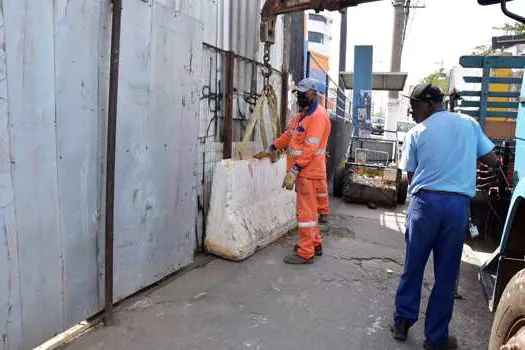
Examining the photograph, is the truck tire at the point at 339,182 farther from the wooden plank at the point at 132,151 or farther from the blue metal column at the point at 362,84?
the wooden plank at the point at 132,151

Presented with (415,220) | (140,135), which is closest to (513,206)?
(415,220)

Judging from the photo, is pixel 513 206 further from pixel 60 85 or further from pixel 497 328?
pixel 60 85

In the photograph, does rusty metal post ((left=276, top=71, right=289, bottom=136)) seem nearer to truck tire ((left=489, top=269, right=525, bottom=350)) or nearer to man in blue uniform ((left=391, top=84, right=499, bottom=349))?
man in blue uniform ((left=391, top=84, right=499, bottom=349))

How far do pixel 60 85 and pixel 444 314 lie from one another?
2.97 metres

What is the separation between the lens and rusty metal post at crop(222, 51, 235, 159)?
5.37m

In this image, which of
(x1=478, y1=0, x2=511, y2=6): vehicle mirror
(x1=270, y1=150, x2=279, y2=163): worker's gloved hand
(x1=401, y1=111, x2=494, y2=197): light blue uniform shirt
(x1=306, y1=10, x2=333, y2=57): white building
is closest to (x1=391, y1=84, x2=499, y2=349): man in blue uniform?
(x1=401, y1=111, x2=494, y2=197): light blue uniform shirt

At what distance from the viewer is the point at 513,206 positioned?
9.35 feet

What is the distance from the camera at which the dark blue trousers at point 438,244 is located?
3097 mm

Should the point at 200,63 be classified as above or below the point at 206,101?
above

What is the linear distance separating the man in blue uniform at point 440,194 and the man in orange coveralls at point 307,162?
1.72 metres

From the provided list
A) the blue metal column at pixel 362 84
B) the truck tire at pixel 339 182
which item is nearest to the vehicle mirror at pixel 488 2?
the truck tire at pixel 339 182

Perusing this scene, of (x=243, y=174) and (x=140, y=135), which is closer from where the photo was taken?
(x=140, y=135)

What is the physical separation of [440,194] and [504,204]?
2.32 m

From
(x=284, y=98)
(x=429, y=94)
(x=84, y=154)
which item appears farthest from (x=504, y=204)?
(x=84, y=154)
